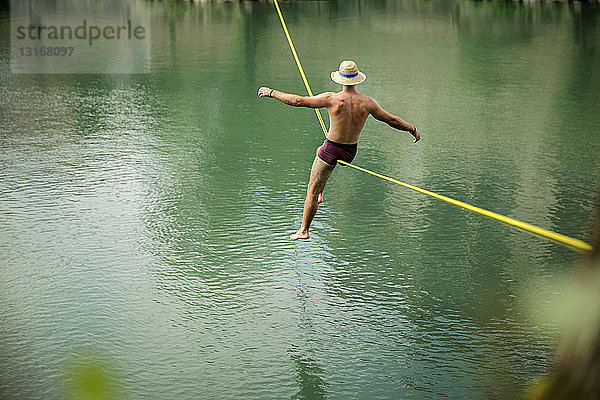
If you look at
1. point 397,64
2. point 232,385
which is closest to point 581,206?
point 232,385

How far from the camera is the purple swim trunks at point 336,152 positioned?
466cm

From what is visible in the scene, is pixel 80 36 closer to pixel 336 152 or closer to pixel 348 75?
pixel 336 152

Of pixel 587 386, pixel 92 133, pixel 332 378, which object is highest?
pixel 587 386

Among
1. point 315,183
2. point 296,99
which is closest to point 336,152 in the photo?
point 315,183

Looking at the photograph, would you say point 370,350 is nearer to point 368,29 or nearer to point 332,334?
point 332,334

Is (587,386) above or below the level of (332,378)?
above

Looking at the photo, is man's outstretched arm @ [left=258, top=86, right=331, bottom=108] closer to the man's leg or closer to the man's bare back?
the man's bare back

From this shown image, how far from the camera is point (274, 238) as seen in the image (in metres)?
5.51

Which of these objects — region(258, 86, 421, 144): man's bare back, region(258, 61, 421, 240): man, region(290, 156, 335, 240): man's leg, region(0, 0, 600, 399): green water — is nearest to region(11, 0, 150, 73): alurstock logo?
region(0, 0, 600, 399): green water

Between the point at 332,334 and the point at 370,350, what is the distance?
0.26 meters

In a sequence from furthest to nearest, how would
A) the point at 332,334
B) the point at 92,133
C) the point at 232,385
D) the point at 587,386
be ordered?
the point at 92,133 → the point at 332,334 → the point at 232,385 → the point at 587,386

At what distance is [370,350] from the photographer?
13.2 ft

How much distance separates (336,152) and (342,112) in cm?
28

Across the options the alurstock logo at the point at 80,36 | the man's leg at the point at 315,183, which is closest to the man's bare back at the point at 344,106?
the man's leg at the point at 315,183
